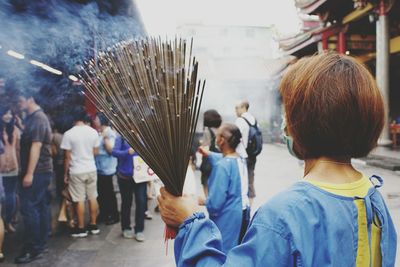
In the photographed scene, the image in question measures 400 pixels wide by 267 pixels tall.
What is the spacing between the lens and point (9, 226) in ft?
17.3

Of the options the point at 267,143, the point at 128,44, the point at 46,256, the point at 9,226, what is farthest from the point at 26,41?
the point at 267,143

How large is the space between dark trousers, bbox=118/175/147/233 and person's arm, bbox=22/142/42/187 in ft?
4.12

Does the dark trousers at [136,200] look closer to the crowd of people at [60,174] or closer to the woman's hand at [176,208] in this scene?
the crowd of people at [60,174]

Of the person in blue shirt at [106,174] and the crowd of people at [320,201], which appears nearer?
the crowd of people at [320,201]

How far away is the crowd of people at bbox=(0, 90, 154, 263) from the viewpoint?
13.7 ft

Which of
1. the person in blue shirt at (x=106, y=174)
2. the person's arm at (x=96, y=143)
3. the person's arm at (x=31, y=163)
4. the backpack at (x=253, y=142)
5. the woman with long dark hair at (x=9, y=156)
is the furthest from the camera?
the backpack at (x=253, y=142)

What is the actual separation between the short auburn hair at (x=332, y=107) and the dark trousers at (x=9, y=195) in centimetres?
438

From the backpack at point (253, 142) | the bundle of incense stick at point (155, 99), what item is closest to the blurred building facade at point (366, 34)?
the backpack at point (253, 142)

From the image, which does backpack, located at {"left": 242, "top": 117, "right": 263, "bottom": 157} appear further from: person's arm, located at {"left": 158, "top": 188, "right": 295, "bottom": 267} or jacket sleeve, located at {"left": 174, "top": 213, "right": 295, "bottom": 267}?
jacket sleeve, located at {"left": 174, "top": 213, "right": 295, "bottom": 267}

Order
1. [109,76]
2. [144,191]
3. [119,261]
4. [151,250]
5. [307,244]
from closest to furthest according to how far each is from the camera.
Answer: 1. [307,244]
2. [109,76]
3. [119,261]
4. [151,250]
5. [144,191]

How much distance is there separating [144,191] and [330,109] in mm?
4273

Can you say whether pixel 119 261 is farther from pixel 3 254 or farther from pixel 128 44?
pixel 128 44

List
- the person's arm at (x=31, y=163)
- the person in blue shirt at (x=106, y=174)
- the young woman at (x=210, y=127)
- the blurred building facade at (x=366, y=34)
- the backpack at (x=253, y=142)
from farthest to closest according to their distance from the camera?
1. the blurred building facade at (x=366, y=34)
2. the backpack at (x=253, y=142)
3. the person in blue shirt at (x=106, y=174)
4. the young woman at (x=210, y=127)
5. the person's arm at (x=31, y=163)

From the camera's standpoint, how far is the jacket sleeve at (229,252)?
0.97 meters
